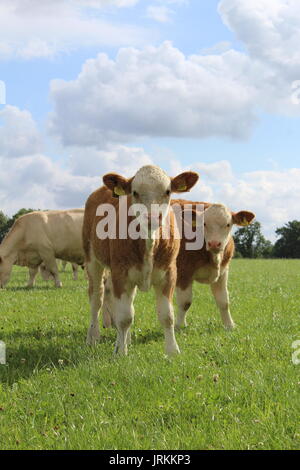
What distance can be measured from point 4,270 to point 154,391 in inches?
534

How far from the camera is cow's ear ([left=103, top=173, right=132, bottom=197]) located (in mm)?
7094

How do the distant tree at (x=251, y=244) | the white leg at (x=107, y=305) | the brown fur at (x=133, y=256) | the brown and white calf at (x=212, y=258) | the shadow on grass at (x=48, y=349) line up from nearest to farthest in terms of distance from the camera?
the shadow on grass at (x=48, y=349), the brown fur at (x=133, y=256), the brown and white calf at (x=212, y=258), the white leg at (x=107, y=305), the distant tree at (x=251, y=244)

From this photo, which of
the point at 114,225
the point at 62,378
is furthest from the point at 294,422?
the point at 114,225

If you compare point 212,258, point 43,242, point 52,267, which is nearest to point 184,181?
point 212,258

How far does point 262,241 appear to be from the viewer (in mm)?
116812

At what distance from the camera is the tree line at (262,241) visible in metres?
106

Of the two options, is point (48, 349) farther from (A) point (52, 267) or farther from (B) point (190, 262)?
(A) point (52, 267)

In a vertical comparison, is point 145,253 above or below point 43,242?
below

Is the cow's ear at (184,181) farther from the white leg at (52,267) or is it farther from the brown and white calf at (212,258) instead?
the white leg at (52,267)

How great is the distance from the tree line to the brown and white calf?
3709 inches

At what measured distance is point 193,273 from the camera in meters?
9.20

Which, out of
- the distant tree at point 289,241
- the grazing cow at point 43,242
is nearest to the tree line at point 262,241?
the distant tree at point 289,241

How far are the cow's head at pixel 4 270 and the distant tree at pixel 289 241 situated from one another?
9614cm

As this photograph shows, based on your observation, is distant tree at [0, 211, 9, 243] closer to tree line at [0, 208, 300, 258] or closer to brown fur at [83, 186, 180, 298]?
tree line at [0, 208, 300, 258]
